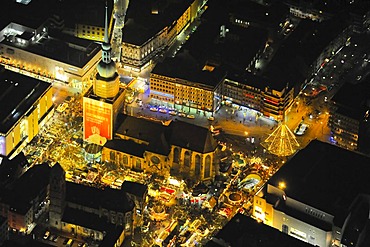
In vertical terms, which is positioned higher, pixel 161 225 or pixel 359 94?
pixel 359 94

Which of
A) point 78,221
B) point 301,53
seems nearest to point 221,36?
point 301,53

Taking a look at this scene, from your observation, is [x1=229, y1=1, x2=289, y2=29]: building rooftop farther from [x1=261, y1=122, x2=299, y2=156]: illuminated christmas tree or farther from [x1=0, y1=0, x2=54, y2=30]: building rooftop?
[x1=0, y1=0, x2=54, y2=30]: building rooftop

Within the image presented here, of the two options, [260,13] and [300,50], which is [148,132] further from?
[260,13]

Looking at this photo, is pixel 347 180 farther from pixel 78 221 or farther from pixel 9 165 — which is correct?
pixel 9 165

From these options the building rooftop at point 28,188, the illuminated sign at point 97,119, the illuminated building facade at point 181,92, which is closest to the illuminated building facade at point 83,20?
the illuminated building facade at point 181,92

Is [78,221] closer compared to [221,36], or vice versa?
[78,221]

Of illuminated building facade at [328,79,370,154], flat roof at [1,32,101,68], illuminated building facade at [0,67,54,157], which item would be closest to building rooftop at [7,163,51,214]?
illuminated building facade at [0,67,54,157]
